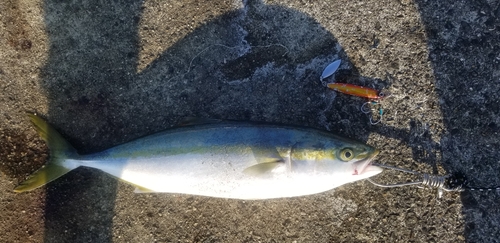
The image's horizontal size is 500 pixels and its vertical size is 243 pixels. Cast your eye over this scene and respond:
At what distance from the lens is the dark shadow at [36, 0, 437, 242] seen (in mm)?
3668

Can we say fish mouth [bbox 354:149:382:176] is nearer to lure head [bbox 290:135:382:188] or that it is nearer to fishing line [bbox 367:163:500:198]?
lure head [bbox 290:135:382:188]

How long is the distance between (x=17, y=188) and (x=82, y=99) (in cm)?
98

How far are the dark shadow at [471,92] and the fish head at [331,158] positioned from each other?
3.41 ft

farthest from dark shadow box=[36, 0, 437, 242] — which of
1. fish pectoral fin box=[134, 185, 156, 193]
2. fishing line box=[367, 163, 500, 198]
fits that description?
fishing line box=[367, 163, 500, 198]

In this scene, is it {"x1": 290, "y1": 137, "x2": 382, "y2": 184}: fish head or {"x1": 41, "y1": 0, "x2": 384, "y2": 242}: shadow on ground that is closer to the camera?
{"x1": 290, "y1": 137, "x2": 382, "y2": 184}: fish head

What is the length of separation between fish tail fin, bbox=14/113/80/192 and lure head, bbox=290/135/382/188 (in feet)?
6.26

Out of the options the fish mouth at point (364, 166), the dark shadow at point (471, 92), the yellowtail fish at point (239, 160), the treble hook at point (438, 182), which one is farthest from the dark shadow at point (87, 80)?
the dark shadow at point (471, 92)

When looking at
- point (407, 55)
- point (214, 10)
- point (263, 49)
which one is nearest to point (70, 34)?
point (214, 10)

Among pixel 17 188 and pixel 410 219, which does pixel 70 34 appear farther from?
pixel 410 219

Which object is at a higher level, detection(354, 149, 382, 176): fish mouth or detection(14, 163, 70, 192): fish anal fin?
detection(14, 163, 70, 192): fish anal fin

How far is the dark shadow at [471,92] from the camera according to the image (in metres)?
3.55

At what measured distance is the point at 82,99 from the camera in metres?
3.72

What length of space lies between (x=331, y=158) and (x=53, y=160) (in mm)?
2381

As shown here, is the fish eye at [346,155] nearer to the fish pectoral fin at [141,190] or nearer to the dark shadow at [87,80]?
the fish pectoral fin at [141,190]
